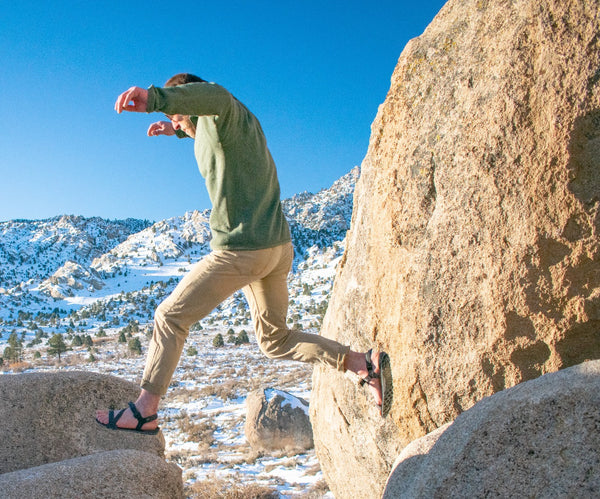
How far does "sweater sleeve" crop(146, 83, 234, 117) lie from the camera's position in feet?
9.19

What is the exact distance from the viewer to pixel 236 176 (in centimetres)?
335

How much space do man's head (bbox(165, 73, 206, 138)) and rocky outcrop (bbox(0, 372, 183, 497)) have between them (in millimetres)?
2422

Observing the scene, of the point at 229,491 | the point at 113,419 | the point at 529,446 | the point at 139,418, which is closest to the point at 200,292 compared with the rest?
the point at 139,418

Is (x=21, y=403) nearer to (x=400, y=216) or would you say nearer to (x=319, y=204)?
(x=400, y=216)

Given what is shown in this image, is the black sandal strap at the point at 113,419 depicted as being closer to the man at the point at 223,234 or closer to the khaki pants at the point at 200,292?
the man at the point at 223,234

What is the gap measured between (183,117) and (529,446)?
305 cm

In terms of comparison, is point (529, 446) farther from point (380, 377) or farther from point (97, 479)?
point (97, 479)

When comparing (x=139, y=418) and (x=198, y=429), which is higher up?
(x=139, y=418)

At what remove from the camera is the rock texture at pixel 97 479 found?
10.1 ft

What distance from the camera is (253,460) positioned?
37.3 feet

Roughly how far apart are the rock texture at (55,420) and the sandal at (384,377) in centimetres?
201

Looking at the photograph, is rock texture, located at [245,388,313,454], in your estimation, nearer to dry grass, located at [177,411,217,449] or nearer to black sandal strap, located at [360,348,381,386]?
dry grass, located at [177,411,217,449]

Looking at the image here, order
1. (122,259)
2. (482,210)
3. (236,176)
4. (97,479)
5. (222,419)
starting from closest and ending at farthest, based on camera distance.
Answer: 1. (482,210)
2. (97,479)
3. (236,176)
4. (222,419)
5. (122,259)

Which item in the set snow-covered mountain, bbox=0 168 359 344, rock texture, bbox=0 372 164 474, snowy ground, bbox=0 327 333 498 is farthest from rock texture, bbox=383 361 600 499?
snow-covered mountain, bbox=0 168 359 344
